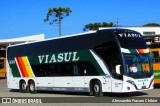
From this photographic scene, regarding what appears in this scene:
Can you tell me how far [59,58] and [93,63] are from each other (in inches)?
130

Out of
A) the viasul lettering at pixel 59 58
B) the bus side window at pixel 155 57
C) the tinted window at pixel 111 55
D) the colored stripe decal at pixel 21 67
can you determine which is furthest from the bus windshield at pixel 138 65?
the colored stripe decal at pixel 21 67

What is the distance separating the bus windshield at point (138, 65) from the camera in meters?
20.0

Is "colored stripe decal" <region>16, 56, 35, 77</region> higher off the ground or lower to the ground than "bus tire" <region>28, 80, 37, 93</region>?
higher

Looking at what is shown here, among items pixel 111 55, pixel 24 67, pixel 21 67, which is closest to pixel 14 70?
pixel 21 67

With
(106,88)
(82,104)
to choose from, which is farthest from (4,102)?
(106,88)

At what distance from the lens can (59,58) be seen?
24078 mm

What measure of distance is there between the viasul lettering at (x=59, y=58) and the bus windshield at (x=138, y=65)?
3.44 meters

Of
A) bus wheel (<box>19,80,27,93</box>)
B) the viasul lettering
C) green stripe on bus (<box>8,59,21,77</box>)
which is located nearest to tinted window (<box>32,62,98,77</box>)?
the viasul lettering

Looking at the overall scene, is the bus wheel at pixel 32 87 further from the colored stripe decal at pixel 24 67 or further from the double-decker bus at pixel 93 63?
the colored stripe decal at pixel 24 67

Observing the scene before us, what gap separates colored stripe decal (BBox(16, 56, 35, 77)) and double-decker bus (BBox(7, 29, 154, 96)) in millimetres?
A: 68

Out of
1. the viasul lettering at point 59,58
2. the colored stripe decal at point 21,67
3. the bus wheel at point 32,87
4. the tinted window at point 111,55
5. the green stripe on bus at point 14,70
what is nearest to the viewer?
the tinted window at point 111,55

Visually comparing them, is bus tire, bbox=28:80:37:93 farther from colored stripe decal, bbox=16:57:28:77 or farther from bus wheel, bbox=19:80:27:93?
colored stripe decal, bbox=16:57:28:77

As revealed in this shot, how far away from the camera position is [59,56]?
79.0ft

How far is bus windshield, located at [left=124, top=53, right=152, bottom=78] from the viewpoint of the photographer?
1997 cm
